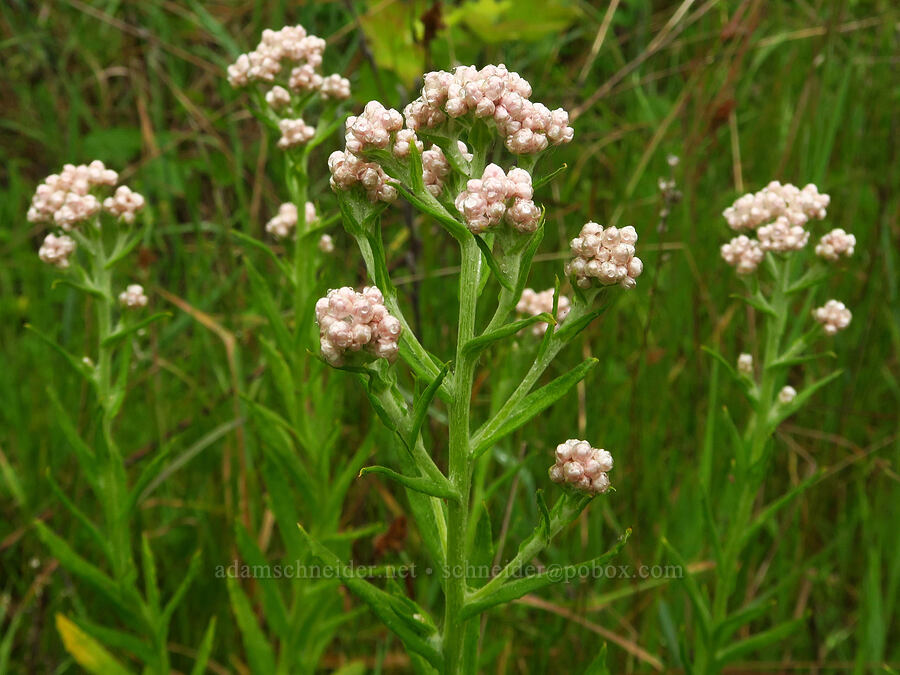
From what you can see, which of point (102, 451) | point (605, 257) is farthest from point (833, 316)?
point (102, 451)

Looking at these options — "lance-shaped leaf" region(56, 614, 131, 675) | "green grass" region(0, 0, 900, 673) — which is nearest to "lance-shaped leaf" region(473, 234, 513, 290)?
"green grass" region(0, 0, 900, 673)

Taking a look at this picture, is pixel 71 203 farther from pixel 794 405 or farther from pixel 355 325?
pixel 794 405

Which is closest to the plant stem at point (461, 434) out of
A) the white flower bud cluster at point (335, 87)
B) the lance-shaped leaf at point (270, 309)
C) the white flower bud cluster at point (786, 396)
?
the lance-shaped leaf at point (270, 309)

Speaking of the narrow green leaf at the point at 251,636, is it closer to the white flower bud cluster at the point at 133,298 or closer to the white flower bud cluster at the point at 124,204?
the white flower bud cluster at the point at 133,298

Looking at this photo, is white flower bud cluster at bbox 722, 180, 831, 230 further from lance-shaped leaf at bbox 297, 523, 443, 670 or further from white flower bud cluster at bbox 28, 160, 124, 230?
white flower bud cluster at bbox 28, 160, 124, 230

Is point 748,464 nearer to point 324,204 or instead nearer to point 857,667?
point 857,667
